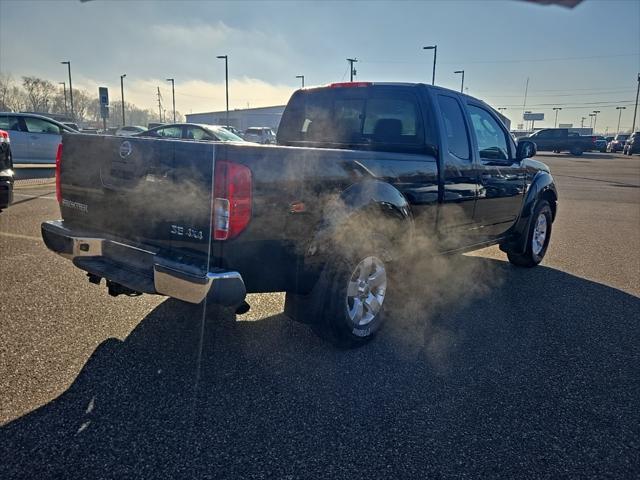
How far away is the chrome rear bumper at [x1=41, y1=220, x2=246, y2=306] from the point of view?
2.58 meters

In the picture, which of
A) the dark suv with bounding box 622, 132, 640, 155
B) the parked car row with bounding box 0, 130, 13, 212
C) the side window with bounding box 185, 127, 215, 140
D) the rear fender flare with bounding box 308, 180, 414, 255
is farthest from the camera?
the dark suv with bounding box 622, 132, 640, 155

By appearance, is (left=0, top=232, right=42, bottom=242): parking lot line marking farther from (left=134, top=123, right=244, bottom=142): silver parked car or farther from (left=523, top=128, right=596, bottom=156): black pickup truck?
(left=523, top=128, right=596, bottom=156): black pickup truck

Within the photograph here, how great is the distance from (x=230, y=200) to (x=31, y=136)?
1491 centimetres

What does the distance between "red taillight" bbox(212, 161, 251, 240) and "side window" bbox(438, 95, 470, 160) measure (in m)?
2.28

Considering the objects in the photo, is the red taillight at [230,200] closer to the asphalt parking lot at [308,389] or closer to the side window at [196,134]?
the asphalt parking lot at [308,389]

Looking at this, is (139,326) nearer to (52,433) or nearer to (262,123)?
(52,433)

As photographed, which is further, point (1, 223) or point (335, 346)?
point (1, 223)

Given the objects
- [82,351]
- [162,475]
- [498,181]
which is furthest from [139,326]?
[498,181]

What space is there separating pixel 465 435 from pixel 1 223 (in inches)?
289

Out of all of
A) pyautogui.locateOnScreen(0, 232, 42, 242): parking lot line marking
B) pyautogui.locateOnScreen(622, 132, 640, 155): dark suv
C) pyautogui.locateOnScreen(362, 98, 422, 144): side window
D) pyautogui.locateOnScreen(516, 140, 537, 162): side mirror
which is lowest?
pyautogui.locateOnScreen(0, 232, 42, 242): parking lot line marking

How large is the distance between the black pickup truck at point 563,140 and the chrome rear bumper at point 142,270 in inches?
1690

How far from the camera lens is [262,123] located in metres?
94.1

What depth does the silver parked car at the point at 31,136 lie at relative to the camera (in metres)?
14.3

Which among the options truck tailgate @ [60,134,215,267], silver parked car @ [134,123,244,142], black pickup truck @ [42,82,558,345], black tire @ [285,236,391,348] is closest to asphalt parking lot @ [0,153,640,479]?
A: black tire @ [285,236,391,348]
